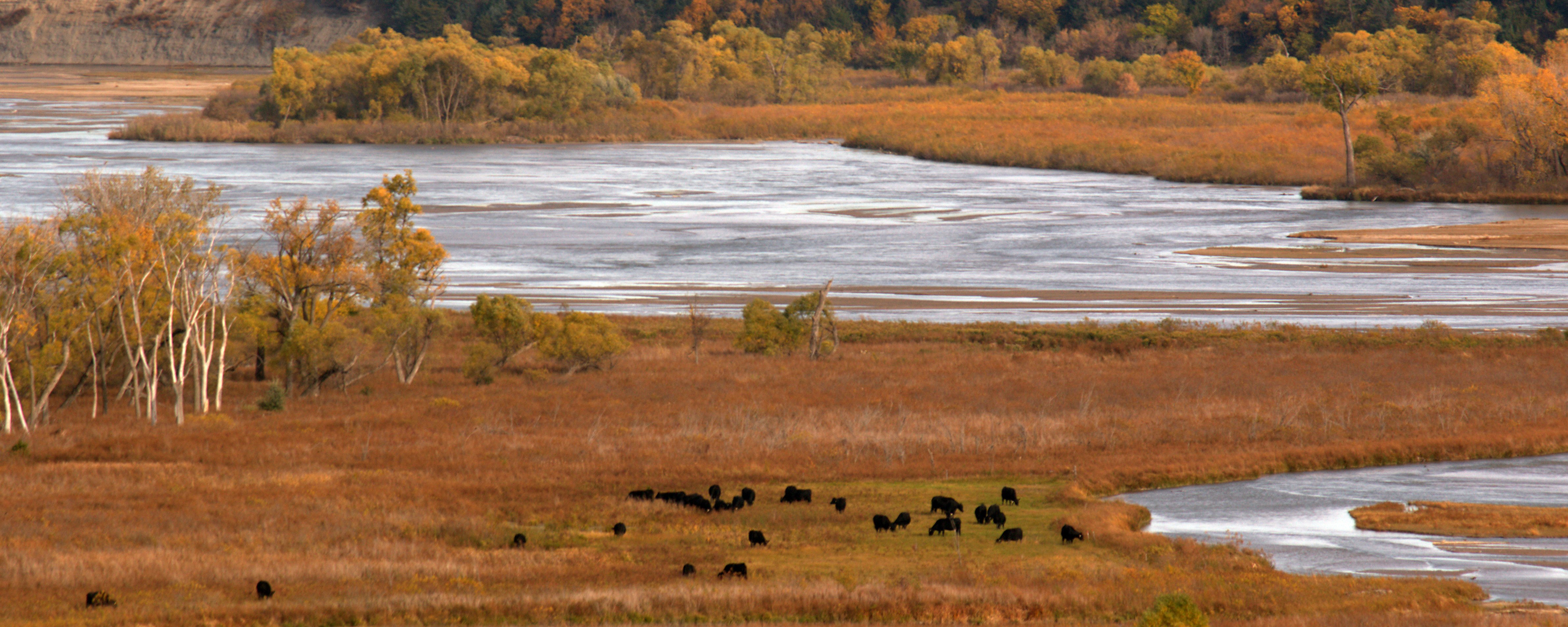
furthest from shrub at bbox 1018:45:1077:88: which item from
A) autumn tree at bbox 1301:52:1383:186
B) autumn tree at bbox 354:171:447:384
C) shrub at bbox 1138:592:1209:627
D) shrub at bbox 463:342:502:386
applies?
shrub at bbox 1138:592:1209:627


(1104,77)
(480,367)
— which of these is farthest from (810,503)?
(1104,77)

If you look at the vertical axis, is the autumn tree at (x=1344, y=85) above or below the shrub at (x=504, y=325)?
above

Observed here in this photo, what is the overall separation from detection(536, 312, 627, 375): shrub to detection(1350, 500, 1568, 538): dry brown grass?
2247 cm

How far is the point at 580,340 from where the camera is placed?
4100cm

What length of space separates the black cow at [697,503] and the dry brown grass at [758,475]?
0.38 metres

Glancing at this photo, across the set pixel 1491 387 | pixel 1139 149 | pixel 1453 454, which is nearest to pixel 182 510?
pixel 1453 454

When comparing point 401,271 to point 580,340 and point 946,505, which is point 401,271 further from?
point 946,505

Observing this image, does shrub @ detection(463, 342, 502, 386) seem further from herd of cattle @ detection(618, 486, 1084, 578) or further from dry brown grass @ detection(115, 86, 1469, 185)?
dry brown grass @ detection(115, 86, 1469, 185)

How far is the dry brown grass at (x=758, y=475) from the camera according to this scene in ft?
57.2

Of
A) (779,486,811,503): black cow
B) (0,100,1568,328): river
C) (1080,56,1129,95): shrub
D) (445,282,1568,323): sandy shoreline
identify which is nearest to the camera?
(779,486,811,503): black cow

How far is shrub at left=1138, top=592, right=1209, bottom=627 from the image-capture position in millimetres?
12586

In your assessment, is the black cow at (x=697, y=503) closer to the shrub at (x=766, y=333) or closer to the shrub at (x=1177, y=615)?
the shrub at (x=1177, y=615)

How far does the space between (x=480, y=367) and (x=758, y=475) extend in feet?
51.2

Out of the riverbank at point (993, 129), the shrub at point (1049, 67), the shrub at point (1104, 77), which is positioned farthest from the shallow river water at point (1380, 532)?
the shrub at point (1049, 67)
